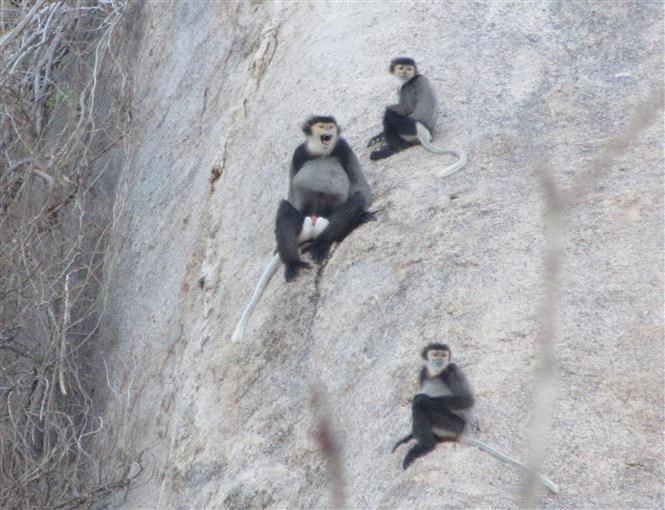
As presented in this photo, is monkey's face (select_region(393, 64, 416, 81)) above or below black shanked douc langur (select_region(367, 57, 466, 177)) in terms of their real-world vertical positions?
above

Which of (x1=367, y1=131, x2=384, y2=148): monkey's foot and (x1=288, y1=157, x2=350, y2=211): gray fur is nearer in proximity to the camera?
(x1=288, y1=157, x2=350, y2=211): gray fur

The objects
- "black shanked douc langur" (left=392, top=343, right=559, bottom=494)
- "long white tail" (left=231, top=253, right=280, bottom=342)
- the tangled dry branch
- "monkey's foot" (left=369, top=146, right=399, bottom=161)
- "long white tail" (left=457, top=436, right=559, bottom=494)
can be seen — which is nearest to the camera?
"long white tail" (left=457, top=436, right=559, bottom=494)

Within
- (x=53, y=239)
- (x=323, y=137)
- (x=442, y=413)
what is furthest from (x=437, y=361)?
(x=53, y=239)

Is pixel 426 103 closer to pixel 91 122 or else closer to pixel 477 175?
pixel 477 175

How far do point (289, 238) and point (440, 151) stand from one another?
97 centimetres

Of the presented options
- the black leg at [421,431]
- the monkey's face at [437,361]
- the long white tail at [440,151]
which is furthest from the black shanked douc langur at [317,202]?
the black leg at [421,431]

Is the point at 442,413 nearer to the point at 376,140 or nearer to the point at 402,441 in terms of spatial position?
the point at 402,441

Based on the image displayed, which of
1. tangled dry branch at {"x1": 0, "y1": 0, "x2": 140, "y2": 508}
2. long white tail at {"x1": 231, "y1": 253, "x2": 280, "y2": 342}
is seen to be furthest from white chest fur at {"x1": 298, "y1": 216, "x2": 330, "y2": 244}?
tangled dry branch at {"x1": 0, "y1": 0, "x2": 140, "y2": 508}

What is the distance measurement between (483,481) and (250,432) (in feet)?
5.68

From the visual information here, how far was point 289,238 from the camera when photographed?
6.84m

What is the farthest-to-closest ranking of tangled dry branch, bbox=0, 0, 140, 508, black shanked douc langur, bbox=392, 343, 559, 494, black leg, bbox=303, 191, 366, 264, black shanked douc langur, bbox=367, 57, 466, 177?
tangled dry branch, bbox=0, 0, 140, 508 → black shanked douc langur, bbox=367, 57, 466, 177 → black leg, bbox=303, 191, 366, 264 → black shanked douc langur, bbox=392, 343, 559, 494

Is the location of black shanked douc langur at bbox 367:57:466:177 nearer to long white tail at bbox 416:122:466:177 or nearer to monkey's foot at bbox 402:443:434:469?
long white tail at bbox 416:122:466:177

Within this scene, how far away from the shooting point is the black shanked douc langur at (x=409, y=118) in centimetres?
720

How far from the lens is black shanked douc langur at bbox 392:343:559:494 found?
5.23 meters
